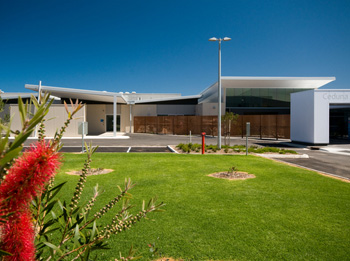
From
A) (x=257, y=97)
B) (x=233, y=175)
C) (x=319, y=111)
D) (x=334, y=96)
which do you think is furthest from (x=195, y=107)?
(x=233, y=175)

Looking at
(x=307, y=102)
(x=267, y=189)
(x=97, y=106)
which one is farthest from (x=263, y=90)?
(x=267, y=189)

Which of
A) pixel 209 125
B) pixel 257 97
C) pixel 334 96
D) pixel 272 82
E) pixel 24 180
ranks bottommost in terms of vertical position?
pixel 24 180

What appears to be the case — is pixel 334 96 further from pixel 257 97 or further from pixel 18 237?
pixel 18 237

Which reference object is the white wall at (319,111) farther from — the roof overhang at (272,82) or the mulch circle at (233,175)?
the mulch circle at (233,175)

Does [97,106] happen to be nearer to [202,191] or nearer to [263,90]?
[263,90]

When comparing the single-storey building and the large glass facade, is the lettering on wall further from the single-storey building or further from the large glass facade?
the large glass facade

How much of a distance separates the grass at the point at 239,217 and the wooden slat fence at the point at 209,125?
20.1 metres

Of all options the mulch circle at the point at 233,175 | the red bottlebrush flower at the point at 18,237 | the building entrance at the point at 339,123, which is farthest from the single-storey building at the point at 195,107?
the red bottlebrush flower at the point at 18,237

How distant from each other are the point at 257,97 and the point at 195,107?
9905mm

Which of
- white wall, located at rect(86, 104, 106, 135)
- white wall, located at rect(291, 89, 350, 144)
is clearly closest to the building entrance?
A: white wall, located at rect(291, 89, 350, 144)

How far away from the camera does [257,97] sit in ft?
112

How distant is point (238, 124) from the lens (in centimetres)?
3019

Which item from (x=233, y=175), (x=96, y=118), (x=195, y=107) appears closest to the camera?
(x=233, y=175)

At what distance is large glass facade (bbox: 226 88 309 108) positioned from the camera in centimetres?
3397
